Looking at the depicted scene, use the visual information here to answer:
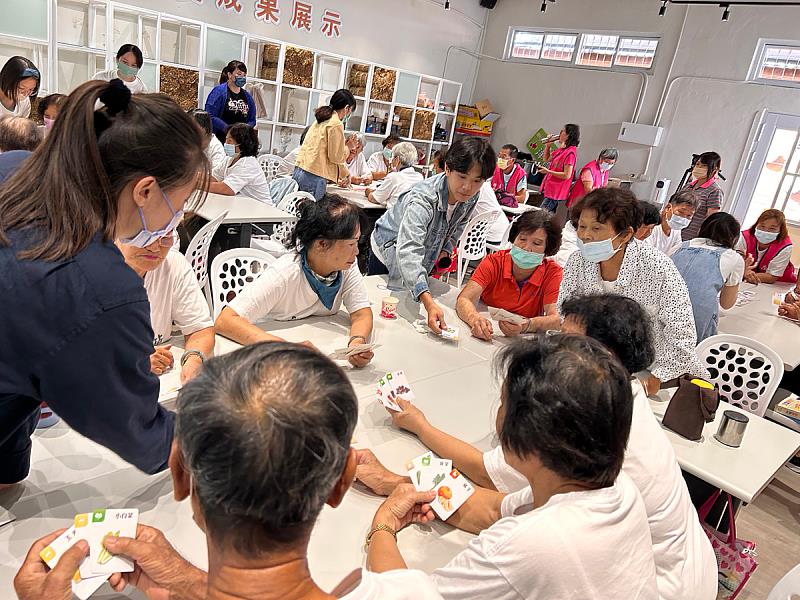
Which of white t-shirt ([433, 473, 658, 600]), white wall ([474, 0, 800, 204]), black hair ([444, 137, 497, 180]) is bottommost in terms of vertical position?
white t-shirt ([433, 473, 658, 600])

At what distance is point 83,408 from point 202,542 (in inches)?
15.8

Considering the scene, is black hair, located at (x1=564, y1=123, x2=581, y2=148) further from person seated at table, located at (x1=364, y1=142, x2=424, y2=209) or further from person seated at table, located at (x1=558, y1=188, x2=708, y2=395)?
person seated at table, located at (x1=558, y1=188, x2=708, y2=395)

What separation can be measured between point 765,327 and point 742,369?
848 mm

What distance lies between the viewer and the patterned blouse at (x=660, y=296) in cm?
226

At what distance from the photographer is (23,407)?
1.11 meters

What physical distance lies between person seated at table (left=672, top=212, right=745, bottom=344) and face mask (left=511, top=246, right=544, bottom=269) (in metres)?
1.16

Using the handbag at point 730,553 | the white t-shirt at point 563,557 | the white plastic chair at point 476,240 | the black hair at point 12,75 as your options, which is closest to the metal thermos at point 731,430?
the handbag at point 730,553

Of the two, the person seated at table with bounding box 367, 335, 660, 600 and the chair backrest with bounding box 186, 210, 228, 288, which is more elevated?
the person seated at table with bounding box 367, 335, 660, 600

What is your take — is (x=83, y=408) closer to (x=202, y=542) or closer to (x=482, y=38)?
(x=202, y=542)

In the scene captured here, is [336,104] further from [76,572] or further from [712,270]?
[76,572]

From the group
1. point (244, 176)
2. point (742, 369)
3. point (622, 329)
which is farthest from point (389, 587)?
point (244, 176)

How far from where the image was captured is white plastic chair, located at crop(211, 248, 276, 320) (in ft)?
8.45

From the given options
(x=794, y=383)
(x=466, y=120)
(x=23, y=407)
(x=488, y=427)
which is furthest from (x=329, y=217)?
(x=466, y=120)

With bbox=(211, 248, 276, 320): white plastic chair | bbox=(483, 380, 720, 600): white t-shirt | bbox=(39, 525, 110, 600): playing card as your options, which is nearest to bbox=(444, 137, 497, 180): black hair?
bbox=(211, 248, 276, 320): white plastic chair
